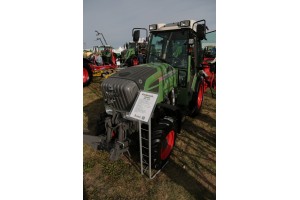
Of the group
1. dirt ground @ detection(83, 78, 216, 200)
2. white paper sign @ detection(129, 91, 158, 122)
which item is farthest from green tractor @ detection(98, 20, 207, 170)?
dirt ground @ detection(83, 78, 216, 200)

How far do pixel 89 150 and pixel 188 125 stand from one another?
214cm

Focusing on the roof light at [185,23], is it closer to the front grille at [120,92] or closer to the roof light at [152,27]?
the roof light at [152,27]

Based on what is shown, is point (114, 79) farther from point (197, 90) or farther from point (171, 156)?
point (197, 90)

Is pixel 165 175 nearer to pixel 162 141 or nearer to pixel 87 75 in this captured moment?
pixel 162 141

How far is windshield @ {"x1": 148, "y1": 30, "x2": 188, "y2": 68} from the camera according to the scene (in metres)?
3.59

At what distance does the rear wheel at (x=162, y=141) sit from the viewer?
253 centimetres

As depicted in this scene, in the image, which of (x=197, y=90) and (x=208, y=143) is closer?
(x=208, y=143)

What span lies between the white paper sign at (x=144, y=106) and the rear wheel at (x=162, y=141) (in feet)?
1.60

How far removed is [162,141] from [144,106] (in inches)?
26.0

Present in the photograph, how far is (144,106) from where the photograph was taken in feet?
7.38

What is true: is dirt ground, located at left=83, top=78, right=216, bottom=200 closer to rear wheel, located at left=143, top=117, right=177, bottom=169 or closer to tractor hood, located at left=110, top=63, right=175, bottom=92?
rear wheel, located at left=143, top=117, right=177, bottom=169

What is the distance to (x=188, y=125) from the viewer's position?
411 cm

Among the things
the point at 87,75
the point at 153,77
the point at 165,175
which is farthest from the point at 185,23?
the point at 87,75

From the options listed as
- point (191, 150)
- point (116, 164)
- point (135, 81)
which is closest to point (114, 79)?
point (135, 81)
